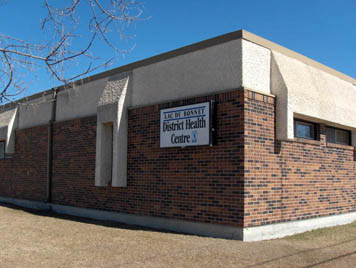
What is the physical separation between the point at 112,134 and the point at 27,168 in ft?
19.0

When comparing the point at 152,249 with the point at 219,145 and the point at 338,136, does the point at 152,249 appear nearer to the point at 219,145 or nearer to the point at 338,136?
the point at 219,145

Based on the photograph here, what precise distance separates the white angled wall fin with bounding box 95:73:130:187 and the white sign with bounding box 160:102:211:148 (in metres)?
1.57

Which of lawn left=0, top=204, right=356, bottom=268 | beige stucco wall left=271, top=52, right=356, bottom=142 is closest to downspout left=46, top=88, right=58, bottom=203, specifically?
lawn left=0, top=204, right=356, bottom=268

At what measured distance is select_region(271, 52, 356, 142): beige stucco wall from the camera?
9547 millimetres

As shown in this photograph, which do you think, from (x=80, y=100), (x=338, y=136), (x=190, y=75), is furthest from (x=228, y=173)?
(x=80, y=100)

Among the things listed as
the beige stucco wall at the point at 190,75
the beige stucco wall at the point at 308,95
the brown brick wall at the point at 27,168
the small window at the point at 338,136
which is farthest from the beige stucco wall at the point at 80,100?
the small window at the point at 338,136

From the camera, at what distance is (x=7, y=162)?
17.6 m

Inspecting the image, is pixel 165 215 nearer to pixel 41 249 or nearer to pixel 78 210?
pixel 41 249

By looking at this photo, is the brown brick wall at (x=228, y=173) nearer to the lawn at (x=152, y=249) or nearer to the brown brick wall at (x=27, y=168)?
the lawn at (x=152, y=249)

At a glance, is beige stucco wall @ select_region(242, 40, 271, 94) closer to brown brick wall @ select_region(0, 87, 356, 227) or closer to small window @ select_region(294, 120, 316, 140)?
brown brick wall @ select_region(0, 87, 356, 227)

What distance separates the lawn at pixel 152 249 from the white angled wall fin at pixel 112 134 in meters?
1.63

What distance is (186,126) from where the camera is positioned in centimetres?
989

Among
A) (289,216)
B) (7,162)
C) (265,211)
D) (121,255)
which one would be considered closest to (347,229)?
(289,216)

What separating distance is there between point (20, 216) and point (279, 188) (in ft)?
27.5
